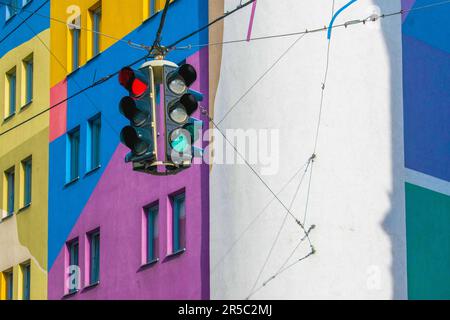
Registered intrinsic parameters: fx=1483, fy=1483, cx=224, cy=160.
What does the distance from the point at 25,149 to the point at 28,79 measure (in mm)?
2169

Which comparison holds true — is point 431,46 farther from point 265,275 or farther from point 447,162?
point 265,275

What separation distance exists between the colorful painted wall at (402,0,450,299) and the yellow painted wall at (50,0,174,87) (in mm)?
6571

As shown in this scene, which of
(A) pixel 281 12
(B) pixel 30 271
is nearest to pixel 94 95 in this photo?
(B) pixel 30 271

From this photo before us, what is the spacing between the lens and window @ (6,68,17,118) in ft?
147

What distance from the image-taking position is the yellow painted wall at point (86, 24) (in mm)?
37375

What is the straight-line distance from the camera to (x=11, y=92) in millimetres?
45312

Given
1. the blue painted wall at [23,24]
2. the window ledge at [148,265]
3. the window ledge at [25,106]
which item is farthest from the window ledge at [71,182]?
the blue painted wall at [23,24]

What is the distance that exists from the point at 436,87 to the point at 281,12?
432cm

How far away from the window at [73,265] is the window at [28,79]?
5992 millimetres

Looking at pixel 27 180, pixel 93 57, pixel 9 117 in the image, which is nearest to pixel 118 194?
pixel 93 57

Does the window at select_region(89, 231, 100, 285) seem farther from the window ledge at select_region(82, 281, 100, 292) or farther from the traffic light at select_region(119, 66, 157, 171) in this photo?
the traffic light at select_region(119, 66, 157, 171)
